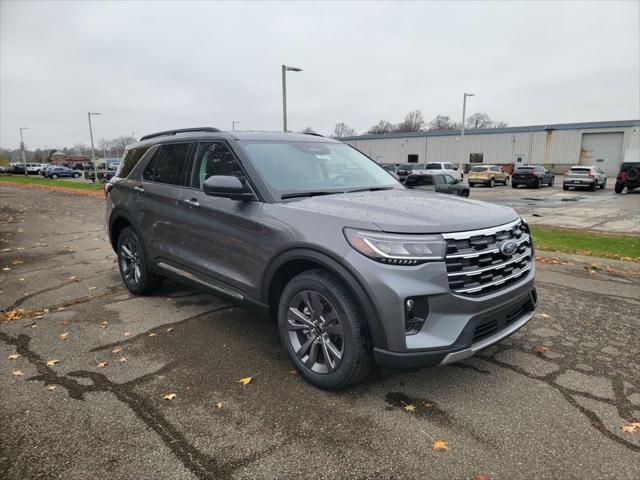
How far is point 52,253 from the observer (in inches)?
314

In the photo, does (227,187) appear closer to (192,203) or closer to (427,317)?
(192,203)

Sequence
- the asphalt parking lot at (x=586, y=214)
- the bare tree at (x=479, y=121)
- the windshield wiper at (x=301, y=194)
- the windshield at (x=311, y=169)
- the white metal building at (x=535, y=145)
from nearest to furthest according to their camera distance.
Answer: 1. the windshield wiper at (x=301, y=194)
2. the windshield at (x=311, y=169)
3. the asphalt parking lot at (x=586, y=214)
4. the white metal building at (x=535, y=145)
5. the bare tree at (x=479, y=121)

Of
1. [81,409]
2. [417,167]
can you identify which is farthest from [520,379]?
[417,167]

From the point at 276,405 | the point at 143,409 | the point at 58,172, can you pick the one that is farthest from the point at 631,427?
→ the point at 58,172

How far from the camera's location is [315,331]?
3111 mm

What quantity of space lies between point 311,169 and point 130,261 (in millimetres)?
2864

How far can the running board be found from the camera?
3.72 meters

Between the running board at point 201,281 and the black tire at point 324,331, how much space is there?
57 cm

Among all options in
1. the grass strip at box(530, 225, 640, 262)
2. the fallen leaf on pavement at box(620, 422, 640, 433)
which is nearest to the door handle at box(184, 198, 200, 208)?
the fallen leaf on pavement at box(620, 422, 640, 433)

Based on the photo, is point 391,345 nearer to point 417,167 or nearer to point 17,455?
point 17,455

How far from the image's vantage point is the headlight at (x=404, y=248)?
2.66 metres

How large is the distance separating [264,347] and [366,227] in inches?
66.2

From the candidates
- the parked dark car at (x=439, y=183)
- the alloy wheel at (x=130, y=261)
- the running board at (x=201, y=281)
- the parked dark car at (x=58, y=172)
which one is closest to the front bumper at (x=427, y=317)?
the running board at (x=201, y=281)

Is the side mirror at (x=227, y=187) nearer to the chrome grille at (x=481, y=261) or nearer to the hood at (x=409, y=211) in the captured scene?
the hood at (x=409, y=211)
